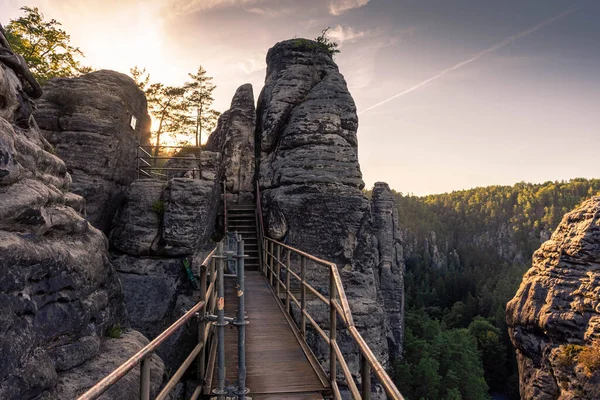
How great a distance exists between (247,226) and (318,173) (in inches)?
160

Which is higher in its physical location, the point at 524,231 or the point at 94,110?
the point at 94,110

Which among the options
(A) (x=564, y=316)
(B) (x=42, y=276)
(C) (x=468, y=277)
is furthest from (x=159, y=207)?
(C) (x=468, y=277)

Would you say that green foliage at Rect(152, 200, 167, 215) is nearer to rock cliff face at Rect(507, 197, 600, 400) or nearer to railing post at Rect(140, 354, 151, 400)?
railing post at Rect(140, 354, 151, 400)

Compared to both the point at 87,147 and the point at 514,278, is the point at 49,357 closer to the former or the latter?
the point at 87,147

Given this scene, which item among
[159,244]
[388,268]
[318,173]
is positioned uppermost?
[318,173]

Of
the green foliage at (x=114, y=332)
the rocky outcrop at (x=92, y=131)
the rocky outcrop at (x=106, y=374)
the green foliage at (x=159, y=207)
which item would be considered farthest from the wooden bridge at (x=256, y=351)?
the rocky outcrop at (x=92, y=131)

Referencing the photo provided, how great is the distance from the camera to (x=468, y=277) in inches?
3457

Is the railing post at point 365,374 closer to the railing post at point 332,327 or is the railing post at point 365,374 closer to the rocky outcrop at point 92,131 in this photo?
the railing post at point 332,327

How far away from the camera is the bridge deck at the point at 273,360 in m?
4.41

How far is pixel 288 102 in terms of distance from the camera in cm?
1794

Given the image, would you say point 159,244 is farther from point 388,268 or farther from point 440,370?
point 440,370

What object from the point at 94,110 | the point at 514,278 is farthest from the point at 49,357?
the point at 514,278

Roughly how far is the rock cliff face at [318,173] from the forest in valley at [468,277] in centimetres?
2253

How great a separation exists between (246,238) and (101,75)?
8.52m
